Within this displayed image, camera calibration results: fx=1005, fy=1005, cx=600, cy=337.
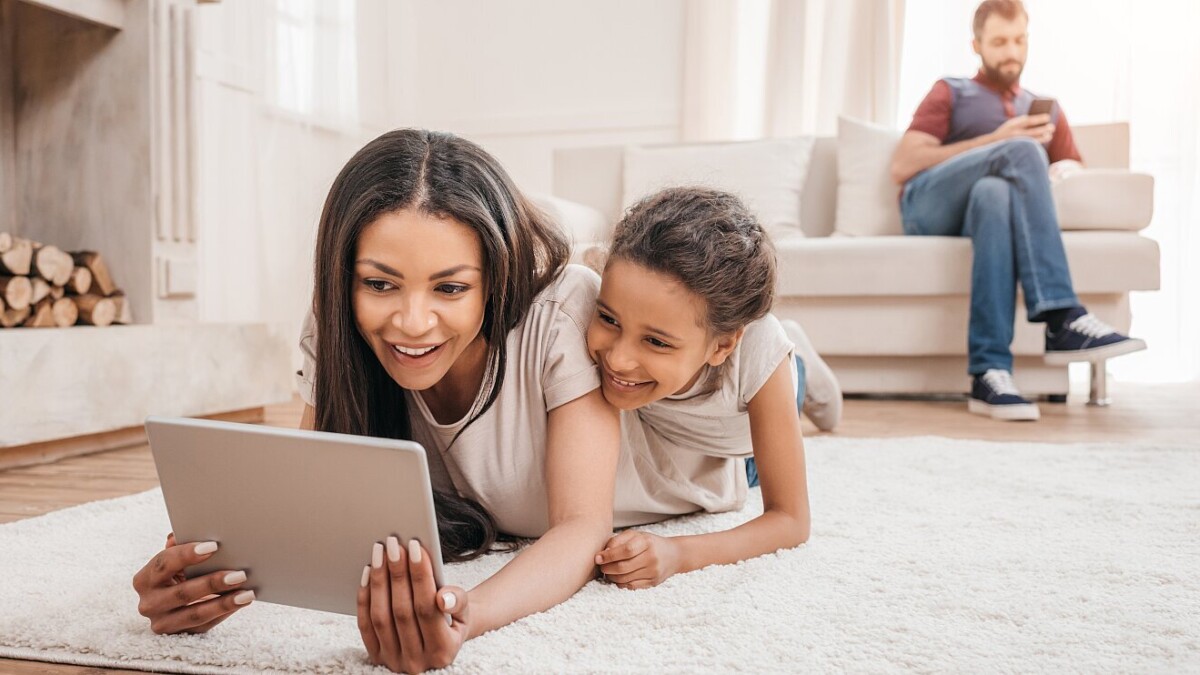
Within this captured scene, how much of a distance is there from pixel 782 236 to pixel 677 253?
85.0 inches

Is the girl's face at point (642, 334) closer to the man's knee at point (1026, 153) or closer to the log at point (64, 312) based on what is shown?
the log at point (64, 312)

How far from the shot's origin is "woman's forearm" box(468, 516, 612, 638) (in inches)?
32.5

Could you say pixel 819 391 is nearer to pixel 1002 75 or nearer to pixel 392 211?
pixel 392 211

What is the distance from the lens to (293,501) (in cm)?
74

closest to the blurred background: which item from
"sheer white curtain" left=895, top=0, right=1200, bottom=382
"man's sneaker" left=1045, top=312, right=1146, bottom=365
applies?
"sheer white curtain" left=895, top=0, right=1200, bottom=382

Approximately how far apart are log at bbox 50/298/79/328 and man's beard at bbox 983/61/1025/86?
2536 millimetres

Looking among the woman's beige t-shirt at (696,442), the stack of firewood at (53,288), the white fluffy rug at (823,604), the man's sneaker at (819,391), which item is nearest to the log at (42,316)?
the stack of firewood at (53,288)

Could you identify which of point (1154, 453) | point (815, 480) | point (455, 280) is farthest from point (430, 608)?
point (1154, 453)

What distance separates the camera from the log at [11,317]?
188cm

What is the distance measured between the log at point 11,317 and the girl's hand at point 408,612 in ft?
4.86

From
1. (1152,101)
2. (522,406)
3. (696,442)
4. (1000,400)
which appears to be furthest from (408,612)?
(1152,101)

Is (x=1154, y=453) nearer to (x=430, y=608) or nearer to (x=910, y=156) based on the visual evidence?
(x=910, y=156)

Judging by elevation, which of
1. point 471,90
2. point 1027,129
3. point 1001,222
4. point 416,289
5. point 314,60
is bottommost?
point 416,289

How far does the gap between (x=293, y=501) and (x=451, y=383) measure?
0.36m
